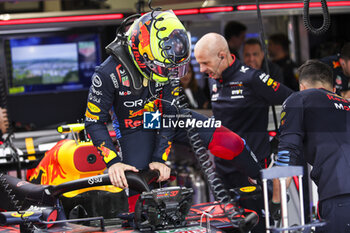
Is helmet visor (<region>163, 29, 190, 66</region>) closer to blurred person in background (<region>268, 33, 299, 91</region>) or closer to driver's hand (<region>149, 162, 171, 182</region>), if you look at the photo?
driver's hand (<region>149, 162, 171, 182</region>)

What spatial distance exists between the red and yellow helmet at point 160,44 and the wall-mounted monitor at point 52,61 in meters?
3.16

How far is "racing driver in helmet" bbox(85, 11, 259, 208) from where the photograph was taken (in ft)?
9.87

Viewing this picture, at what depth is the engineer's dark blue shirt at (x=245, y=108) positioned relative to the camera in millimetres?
3969

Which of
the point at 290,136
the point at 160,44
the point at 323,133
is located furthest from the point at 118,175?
the point at 323,133

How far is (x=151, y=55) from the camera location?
3043mm

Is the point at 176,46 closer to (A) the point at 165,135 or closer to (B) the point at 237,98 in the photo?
(A) the point at 165,135

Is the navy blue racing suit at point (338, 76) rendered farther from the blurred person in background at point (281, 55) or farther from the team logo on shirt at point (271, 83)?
the blurred person in background at point (281, 55)

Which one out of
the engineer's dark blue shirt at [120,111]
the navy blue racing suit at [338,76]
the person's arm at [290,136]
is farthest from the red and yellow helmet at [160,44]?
the navy blue racing suit at [338,76]

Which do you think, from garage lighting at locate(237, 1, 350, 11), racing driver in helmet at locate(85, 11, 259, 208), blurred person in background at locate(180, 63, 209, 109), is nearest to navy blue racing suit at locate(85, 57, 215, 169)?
racing driver in helmet at locate(85, 11, 259, 208)

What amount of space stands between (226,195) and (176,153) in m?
2.80

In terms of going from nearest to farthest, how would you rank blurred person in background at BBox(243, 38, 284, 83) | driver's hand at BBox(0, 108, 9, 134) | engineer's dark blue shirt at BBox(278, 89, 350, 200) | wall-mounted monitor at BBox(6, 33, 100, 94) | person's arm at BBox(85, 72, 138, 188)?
engineer's dark blue shirt at BBox(278, 89, 350, 200) < person's arm at BBox(85, 72, 138, 188) < driver's hand at BBox(0, 108, 9, 134) < blurred person in background at BBox(243, 38, 284, 83) < wall-mounted monitor at BBox(6, 33, 100, 94)

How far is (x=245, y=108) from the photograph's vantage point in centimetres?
400

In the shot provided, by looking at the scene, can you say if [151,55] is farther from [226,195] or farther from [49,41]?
[49,41]

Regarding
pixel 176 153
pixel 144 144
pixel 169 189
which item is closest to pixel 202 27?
pixel 176 153
